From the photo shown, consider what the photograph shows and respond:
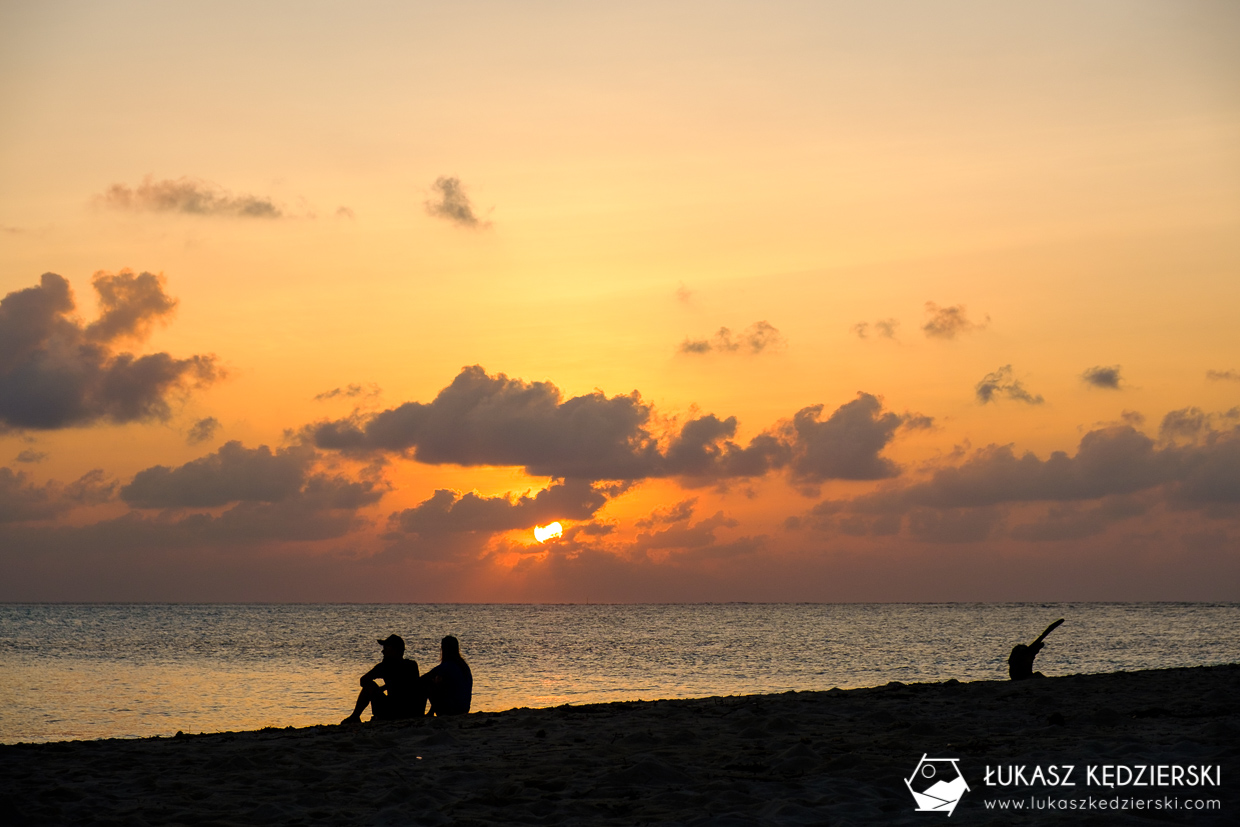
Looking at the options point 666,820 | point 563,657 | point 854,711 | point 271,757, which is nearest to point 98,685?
point 563,657

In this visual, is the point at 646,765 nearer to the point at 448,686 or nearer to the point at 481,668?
the point at 448,686

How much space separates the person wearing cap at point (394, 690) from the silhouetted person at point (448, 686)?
0.18m

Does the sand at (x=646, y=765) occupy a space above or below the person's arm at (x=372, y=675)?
below

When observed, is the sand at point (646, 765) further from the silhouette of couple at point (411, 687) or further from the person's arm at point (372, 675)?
the person's arm at point (372, 675)

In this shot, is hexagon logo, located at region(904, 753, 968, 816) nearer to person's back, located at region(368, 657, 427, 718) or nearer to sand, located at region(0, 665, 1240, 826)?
sand, located at region(0, 665, 1240, 826)

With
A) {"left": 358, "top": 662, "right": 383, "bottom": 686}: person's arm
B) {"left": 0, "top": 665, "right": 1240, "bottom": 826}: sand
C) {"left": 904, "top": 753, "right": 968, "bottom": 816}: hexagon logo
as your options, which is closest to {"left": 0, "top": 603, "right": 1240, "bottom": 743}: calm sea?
{"left": 358, "top": 662, "right": 383, "bottom": 686}: person's arm

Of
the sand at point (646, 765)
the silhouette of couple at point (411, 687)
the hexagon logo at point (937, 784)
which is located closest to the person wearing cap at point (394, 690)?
the silhouette of couple at point (411, 687)

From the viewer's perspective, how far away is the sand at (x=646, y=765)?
8242mm

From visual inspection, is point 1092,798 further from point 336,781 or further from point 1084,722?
point 336,781

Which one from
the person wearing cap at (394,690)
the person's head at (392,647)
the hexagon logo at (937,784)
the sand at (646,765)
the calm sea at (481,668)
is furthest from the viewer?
the calm sea at (481,668)

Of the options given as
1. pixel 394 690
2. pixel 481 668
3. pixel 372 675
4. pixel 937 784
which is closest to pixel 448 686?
pixel 394 690

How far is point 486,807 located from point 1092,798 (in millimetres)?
5260

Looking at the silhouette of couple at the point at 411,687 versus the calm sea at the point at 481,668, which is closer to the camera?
the silhouette of couple at the point at 411,687

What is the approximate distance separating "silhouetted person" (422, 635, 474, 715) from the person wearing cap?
0.60 feet
